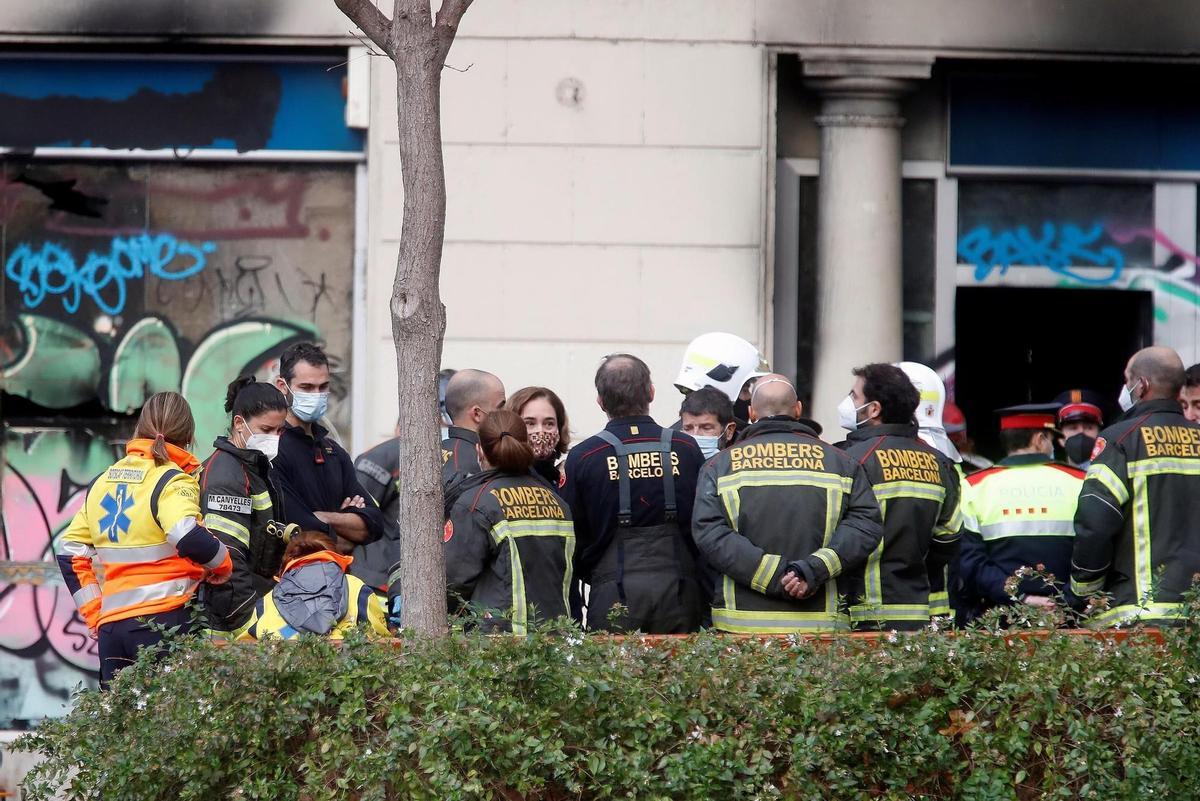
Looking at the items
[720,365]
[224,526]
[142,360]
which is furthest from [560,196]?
[224,526]

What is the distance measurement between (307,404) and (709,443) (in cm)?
179

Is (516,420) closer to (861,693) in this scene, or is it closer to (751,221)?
(861,693)

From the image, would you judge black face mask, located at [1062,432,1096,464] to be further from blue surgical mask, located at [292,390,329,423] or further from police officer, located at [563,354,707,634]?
blue surgical mask, located at [292,390,329,423]

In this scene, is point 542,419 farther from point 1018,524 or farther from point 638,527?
point 1018,524

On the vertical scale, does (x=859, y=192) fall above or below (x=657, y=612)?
above

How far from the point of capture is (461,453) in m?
6.95

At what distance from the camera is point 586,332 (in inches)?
379

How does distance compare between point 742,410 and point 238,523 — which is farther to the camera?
point 742,410

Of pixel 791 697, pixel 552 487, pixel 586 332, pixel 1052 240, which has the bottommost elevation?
pixel 791 697

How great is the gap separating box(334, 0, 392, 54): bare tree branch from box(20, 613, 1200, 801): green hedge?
2.12 m

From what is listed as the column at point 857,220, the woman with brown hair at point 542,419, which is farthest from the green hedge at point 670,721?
the column at point 857,220

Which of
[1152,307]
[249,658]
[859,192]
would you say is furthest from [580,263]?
[249,658]

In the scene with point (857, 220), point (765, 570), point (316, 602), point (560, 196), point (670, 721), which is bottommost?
point (670, 721)

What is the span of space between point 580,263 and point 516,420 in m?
3.64
